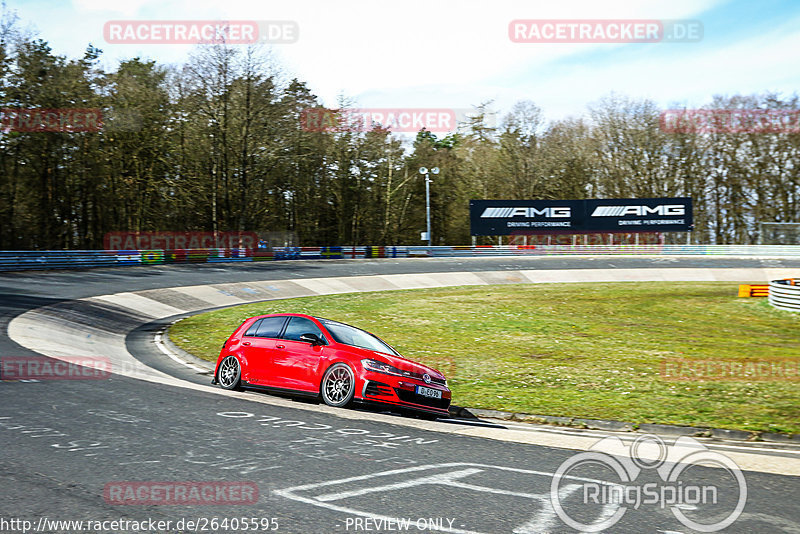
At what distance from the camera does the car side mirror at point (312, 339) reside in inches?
460

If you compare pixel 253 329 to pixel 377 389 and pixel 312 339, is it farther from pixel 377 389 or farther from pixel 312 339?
pixel 377 389

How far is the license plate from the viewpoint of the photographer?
1109cm

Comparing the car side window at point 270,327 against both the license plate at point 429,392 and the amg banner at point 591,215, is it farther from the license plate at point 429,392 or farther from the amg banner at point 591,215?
the amg banner at point 591,215

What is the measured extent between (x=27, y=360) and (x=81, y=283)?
754 inches

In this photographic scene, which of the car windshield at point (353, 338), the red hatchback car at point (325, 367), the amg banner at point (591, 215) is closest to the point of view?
the red hatchback car at point (325, 367)

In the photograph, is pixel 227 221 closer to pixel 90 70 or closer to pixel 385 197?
pixel 90 70

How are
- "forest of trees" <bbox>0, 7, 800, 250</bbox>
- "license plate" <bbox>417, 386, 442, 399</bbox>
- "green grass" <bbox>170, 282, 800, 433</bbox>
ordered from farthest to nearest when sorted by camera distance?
1. "forest of trees" <bbox>0, 7, 800, 250</bbox>
2. "green grass" <bbox>170, 282, 800, 433</bbox>
3. "license plate" <bbox>417, 386, 442, 399</bbox>

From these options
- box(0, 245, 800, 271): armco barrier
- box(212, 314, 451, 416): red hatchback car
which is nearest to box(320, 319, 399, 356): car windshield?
box(212, 314, 451, 416): red hatchback car

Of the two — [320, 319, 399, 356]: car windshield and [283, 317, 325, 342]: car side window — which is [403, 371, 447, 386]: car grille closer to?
[320, 319, 399, 356]: car windshield

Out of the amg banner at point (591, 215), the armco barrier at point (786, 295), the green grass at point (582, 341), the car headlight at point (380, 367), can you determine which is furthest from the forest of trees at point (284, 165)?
the car headlight at point (380, 367)

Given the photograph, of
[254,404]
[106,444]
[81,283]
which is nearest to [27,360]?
[254,404]

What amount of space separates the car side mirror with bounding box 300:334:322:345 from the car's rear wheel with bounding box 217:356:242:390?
5.25 feet

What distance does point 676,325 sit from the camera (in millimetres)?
23938

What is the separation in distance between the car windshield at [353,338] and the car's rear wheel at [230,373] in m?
1.86
